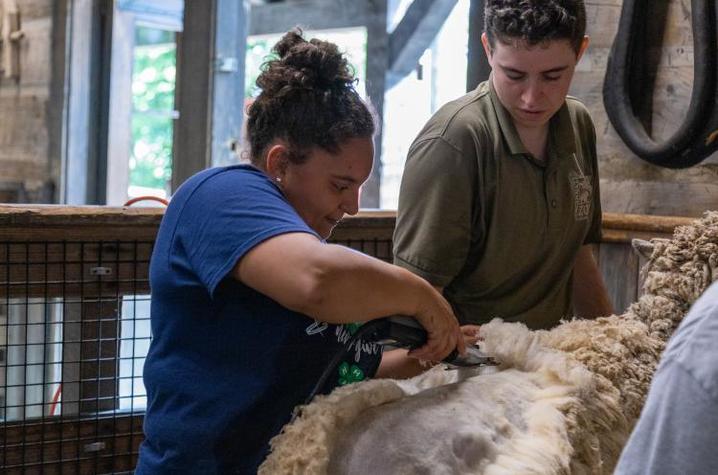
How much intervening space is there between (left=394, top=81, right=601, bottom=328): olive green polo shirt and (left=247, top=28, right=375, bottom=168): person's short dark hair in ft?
1.14

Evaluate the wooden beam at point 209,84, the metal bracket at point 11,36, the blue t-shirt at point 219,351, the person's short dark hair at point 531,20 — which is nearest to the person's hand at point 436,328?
the blue t-shirt at point 219,351

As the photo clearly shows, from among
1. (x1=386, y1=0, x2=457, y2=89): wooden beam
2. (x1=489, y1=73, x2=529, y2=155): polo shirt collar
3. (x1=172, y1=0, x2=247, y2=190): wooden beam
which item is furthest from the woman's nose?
(x1=386, y1=0, x2=457, y2=89): wooden beam

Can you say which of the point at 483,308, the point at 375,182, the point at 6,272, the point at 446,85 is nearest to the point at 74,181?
the point at 375,182

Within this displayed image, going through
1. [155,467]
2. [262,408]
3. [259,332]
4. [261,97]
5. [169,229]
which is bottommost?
[155,467]

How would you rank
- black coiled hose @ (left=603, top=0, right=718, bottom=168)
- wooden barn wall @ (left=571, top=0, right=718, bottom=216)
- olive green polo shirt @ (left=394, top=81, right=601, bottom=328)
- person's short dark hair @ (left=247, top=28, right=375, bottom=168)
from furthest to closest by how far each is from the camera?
1. wooden barn wall @ (left=571, top=0, right=718, bottom=216)
2. black coiled hose @ (left=603, top=0, right=718, bottom=168)
3. olive green polo shirt @ (left=394, top=81, right=601, bottom=328)
4. person's short dark hair @ (left=247, top=28, right=375, bottom=168)

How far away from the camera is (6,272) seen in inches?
107

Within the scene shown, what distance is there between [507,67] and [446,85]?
10.4 ft

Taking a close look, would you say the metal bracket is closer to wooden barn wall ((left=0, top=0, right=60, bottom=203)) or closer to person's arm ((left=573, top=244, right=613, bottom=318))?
wooden barn wall ((left=0, top=0, right=60, bottom=203))

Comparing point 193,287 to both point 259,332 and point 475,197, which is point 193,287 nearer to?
point 259,332

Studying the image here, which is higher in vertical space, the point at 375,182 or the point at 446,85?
the point at 446,85

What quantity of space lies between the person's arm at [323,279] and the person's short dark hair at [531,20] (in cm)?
74

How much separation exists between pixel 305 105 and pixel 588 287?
101 cm

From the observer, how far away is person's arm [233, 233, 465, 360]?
1.38 m

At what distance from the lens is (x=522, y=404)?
159cm
